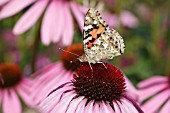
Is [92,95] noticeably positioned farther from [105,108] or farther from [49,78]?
[49,78]

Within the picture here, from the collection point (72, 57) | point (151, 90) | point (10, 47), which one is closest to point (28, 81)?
point (72, 57)

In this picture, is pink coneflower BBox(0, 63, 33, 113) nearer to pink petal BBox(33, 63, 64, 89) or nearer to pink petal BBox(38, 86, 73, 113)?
pink petal BBox(33, 63, 64, 89)

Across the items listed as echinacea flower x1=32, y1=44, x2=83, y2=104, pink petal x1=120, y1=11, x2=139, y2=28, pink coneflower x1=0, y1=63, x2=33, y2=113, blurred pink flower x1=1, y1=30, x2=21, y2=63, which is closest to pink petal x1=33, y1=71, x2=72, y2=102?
echinacea flower x1=32, y1=44, x2=83, y2=104

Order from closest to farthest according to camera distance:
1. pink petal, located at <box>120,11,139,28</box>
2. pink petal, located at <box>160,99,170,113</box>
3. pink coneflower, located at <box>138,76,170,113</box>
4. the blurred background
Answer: pink petal, located at <box>160,99,170,113</box> → pink coneflower, located at <box>138,76,170,113</box> → the blurred background → pink petal, located at <box>120,11,139,28</box>

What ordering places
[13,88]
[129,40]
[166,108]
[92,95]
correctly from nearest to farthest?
[92,95] → [166,108] → [13,88] → [129,40]

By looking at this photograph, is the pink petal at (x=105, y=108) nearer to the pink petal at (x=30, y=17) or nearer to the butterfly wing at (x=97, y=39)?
the butterfly wing at (x=97, y=39)

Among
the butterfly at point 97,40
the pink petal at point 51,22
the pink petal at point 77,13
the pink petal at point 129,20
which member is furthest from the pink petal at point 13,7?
the pink petal at point 129,20
